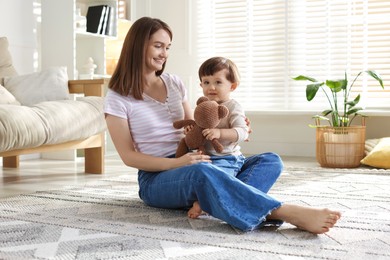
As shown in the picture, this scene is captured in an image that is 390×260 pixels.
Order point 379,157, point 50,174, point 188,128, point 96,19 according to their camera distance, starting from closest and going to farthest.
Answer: point 188,128 → point 50,174 → point 379,157 → point 96,19

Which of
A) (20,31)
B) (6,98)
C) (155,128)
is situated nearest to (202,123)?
(155,128)

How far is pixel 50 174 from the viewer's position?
120 inches

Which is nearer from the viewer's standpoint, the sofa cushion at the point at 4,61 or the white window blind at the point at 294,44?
the sofa cushion at the point at 4,61

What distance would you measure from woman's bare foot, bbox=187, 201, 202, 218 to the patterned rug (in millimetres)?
18

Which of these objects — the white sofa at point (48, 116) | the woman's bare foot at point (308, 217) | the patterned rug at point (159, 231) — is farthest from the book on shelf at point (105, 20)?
the woman's bare foot at point (308, 217)

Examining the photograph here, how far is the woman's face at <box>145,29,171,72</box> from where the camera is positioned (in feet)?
6.06

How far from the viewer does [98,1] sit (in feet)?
13.7

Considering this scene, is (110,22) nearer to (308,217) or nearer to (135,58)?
(135,58)

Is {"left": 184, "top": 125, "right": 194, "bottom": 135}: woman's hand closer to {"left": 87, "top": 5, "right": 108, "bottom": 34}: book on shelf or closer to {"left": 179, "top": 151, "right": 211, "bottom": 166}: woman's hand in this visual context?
{"left": 179, "top": 151, "right": 211, "bottom": 166}: woman's hand

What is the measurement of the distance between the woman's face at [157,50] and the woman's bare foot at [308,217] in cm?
65

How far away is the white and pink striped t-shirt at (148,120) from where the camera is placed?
1.85 metres

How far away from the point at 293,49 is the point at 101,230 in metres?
2.87

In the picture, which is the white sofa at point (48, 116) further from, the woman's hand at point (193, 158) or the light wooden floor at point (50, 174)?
the woman's hand at point (193, 158)

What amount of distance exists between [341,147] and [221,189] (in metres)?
2.04
